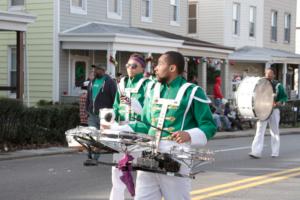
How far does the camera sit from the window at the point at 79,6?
73.9 ft

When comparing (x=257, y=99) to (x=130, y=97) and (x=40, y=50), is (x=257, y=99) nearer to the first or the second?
(x=130, y=97)

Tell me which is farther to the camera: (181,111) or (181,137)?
(181,111)

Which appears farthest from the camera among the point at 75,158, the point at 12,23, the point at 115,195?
the point at 12,23

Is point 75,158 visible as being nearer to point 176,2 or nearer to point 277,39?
point 176,2

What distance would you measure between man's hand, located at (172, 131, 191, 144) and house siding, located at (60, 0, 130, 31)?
1779 cm

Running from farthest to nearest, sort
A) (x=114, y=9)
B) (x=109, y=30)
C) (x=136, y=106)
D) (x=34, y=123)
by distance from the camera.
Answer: (x=114, y=9) → (x=109, y=30) → (x=34, y=123) → (x=136, y=106)

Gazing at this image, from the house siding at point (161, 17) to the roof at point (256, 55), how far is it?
11.9 feet

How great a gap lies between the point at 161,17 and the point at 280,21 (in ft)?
42.1

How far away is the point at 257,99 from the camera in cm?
1371

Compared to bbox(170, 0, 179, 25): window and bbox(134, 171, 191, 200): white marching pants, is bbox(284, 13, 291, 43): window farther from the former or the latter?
bbox(134, 171, 191, 200): white marching pants

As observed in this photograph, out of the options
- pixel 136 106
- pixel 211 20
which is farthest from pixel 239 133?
pixel 136 106

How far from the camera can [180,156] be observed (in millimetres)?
4820

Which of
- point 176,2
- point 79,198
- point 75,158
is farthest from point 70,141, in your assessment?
point 176,2

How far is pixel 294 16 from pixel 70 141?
36.6m
